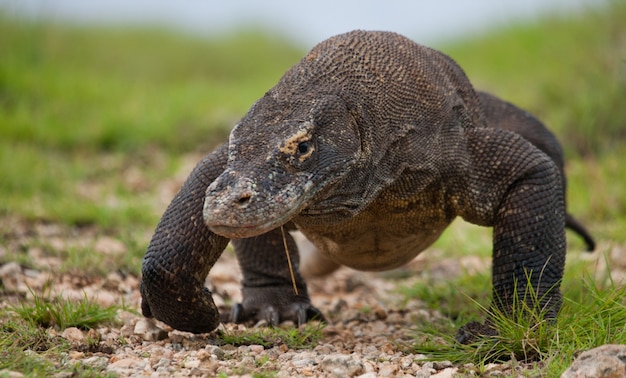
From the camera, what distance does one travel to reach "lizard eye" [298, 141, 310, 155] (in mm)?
3395

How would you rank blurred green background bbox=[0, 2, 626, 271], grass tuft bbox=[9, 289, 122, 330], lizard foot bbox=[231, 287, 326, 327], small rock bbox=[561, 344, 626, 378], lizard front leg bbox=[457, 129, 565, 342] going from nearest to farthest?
small rock bbox=[561, 344, 626, 378]
lizard front leg bbox=[457, 129, 565, 342]
grass tuft bbox=[9, 289, 122, 330]
lizard foot bbox=[231, 287, 326, 327]
blurred green background bbox=[0, 2, 626, 271]

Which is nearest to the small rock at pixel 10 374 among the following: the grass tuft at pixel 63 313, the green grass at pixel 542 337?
the grass tuft at pixel 63 313

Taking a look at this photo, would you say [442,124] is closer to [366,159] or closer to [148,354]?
[366,159]

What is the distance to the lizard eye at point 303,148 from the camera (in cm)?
339

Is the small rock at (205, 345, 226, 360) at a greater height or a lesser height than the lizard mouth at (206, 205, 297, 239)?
lesser

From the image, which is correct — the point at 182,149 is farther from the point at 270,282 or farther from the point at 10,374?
the point at 10,374

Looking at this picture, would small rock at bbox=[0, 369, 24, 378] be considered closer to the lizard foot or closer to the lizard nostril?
the lizard nostril

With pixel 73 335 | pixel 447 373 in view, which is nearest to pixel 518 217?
pixel 447 373

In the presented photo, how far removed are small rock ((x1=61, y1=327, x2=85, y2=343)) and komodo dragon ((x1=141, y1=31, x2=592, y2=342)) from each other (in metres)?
0.31

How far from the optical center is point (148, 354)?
3.78 m

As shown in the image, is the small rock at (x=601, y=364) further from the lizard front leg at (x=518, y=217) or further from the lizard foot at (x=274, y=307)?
the lizard foot at (x=274, y=307)

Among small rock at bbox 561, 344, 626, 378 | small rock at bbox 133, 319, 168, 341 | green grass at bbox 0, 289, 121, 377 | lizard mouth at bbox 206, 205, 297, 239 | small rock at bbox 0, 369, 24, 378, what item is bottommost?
small rock at bbox 561, 344, 626, 378

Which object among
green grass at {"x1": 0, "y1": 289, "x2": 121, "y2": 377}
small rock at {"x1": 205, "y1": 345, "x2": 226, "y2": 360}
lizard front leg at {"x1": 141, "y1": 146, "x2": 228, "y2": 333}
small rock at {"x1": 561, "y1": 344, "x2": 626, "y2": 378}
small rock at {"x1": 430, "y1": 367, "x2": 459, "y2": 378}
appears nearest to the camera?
small rock at {"x1": 561, "y1": 344, "x2": 626, "y2": 378}

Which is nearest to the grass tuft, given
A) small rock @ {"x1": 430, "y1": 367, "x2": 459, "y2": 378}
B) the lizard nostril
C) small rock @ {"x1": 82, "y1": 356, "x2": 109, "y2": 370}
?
small rock @ {"x1": 82, "y1": 356, "x2": 109, "y2": 370}
